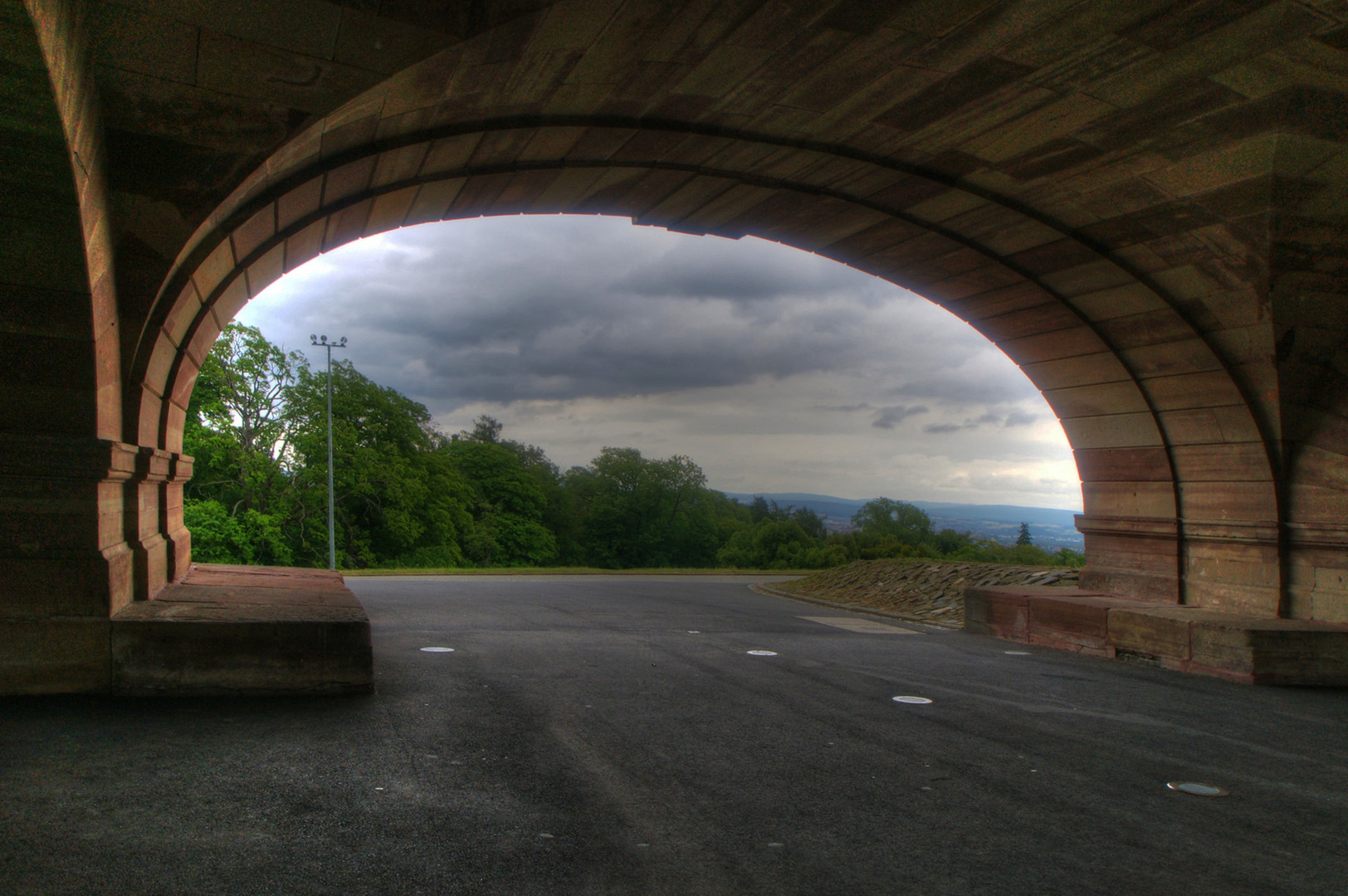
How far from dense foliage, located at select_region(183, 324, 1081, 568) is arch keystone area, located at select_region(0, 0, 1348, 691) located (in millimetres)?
22506

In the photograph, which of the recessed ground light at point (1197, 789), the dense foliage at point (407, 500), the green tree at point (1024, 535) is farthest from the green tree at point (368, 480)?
the green tree at point (1024, 535)

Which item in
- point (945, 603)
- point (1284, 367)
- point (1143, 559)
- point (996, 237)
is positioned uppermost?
point (996, 237)

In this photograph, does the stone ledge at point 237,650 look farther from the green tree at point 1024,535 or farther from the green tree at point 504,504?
the green tree at point 1024,535

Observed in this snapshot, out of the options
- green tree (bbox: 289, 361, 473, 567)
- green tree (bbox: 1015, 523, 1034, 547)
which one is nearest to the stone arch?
green tree (bbox: 289, 361, 473, 567)

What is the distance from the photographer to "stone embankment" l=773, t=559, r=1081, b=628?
48.3 ft

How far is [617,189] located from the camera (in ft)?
28.4

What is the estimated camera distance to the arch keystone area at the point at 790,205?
16.1ft

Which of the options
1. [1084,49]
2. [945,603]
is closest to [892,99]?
[1084,49]

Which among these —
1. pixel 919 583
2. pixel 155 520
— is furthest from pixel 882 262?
pixel 919 583

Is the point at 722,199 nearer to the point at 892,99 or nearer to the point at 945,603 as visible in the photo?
the point at 892,99

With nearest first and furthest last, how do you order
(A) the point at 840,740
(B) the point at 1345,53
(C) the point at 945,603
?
(A) the point at 840,740
(B) the point at 1345,53
(C) the point at 945,603

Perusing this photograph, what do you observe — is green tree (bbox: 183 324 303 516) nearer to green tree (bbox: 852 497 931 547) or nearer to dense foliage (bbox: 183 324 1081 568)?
dense foliage (bbox: 183 324 1081 568)

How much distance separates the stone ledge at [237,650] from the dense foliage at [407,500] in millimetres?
28353

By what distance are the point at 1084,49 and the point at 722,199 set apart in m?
3.86
